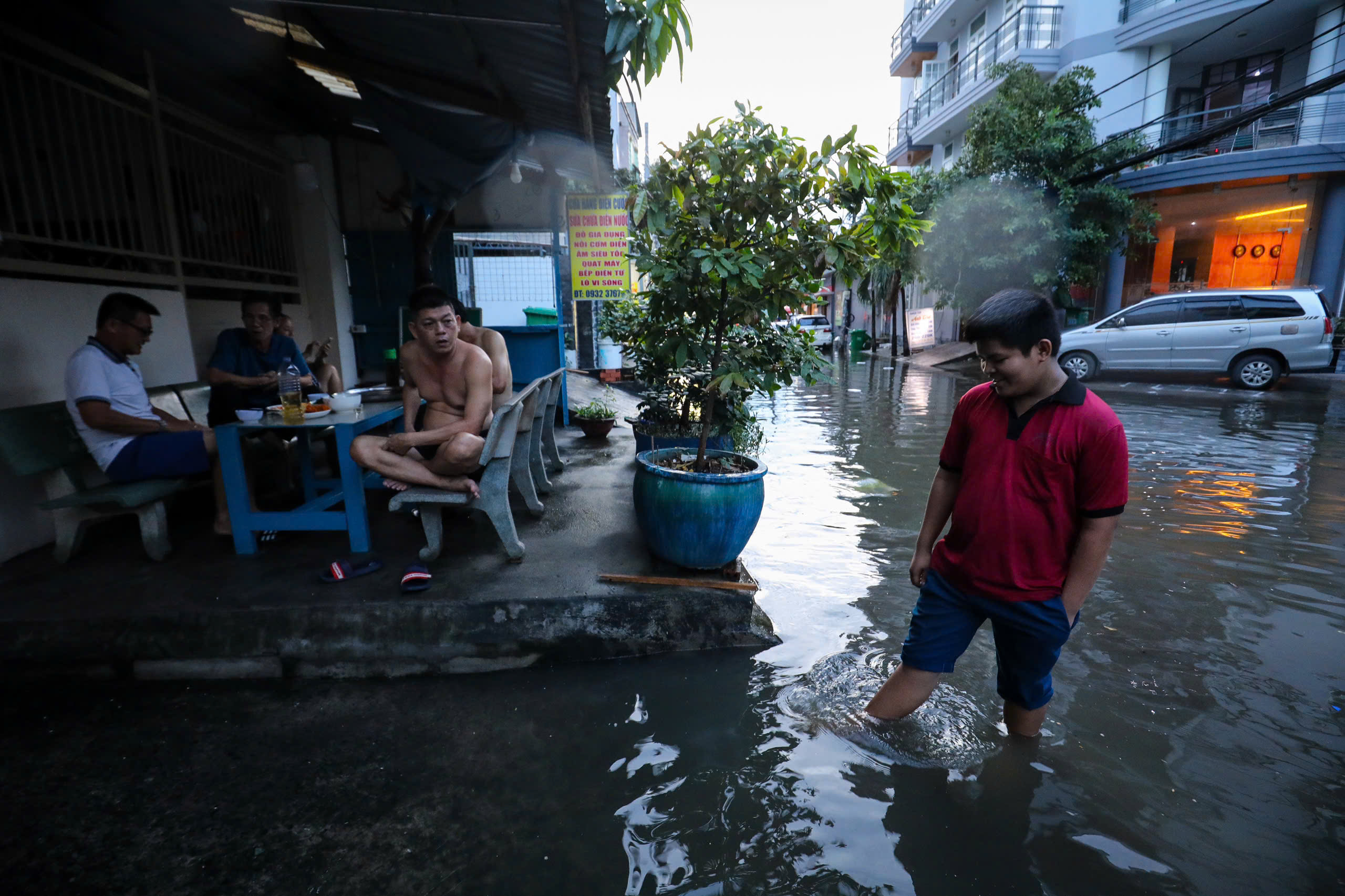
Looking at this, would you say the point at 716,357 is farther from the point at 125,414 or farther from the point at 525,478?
the point at 125,414

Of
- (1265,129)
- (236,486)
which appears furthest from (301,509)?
(1265,129)

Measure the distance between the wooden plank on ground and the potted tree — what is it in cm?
14

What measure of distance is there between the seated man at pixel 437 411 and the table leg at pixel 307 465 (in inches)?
30.0

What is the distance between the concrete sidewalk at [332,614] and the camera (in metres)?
2.88

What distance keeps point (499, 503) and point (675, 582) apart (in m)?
1.01

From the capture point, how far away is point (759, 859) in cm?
201

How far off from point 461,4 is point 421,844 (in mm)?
3806

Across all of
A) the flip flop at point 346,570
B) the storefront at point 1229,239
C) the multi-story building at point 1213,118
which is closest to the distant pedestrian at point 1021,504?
the flip flop at point 346,570

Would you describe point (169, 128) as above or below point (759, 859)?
above

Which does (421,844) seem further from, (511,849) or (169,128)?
(169,128)

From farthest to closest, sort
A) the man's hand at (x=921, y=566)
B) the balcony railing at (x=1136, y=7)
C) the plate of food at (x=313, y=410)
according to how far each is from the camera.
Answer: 1. the balcony railing at (x=1136, y=7)
2. the plate of food at (x=313, y=410)
3. the man's hand at (x=921, y=566)

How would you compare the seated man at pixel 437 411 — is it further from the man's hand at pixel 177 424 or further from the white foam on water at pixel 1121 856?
the white foam on water at pixel 1121 856

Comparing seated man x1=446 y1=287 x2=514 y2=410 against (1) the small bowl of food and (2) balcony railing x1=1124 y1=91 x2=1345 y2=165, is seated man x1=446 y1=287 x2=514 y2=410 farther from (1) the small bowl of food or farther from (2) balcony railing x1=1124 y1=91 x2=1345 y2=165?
(2) balcony railing x1=1124 y1=91 x2=1345 y2=165

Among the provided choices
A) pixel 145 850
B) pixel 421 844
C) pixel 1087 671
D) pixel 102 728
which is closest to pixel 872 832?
pixel 421 844
